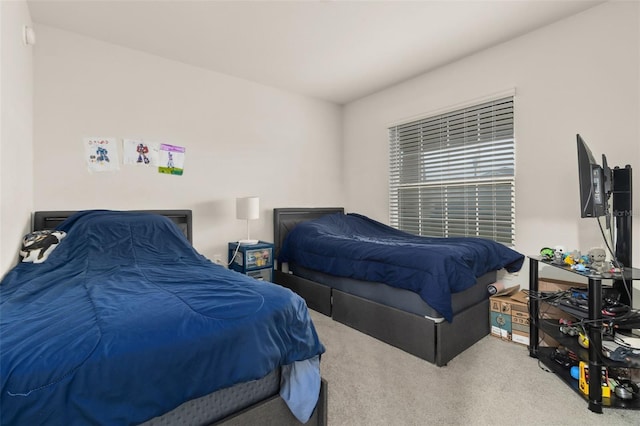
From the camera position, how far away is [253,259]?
10.6 feet

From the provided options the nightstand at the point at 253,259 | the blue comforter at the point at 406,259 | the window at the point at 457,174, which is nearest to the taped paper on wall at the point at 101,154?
the nightstand at the point at 253,259

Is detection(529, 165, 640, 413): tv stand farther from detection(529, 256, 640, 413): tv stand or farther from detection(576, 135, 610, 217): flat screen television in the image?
detection(576, 135, 610, 217): flat screen television

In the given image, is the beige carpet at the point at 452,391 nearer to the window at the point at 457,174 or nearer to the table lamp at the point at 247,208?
the window at the point at 457,174

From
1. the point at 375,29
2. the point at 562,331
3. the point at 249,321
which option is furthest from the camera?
the point at 375,29

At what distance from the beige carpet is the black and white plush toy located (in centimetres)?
200

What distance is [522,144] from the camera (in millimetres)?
2795

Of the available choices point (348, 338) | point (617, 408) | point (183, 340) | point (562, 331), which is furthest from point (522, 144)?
point (183, 340)

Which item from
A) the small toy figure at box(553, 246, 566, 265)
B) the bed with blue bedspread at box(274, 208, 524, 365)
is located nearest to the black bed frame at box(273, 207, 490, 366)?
the bed with blue bedspread at box(274, 208, 524, 365)

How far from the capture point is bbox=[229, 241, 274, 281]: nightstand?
10.5 ft

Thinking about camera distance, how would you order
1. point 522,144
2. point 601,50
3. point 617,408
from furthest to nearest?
point 522,144 < point 601,50 < point 617,408

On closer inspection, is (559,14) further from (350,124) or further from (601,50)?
(350,124)

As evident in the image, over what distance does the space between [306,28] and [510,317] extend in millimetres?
2897

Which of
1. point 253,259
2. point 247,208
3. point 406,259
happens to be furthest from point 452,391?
point 247,208

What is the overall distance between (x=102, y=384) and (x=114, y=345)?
0.10 m
